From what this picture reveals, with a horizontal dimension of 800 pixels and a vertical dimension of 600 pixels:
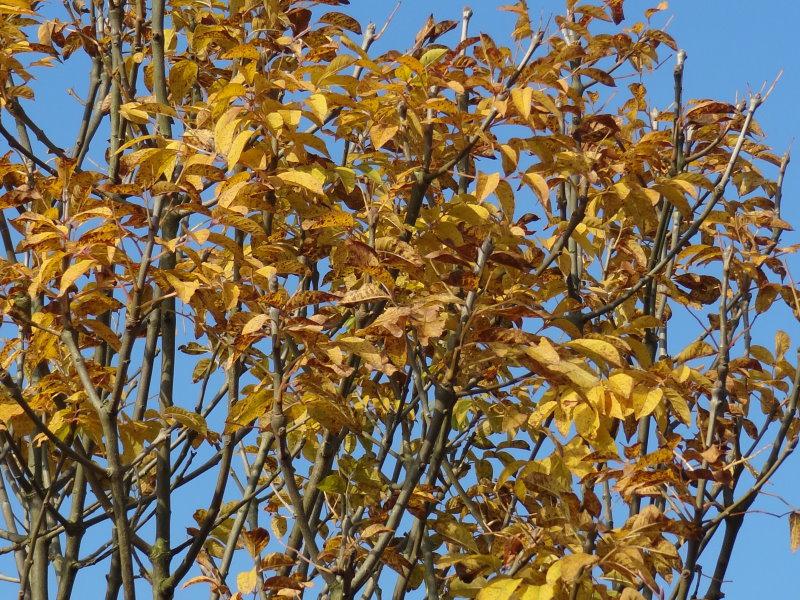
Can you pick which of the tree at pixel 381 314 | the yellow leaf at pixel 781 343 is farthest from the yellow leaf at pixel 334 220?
the yellow leaf at pixel 781 343

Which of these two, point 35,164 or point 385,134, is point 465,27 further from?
point 35,164

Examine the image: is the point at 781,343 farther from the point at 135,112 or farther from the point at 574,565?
the point at 135,112

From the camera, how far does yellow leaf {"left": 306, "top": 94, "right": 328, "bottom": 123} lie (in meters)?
2.82

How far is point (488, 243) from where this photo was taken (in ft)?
9.15

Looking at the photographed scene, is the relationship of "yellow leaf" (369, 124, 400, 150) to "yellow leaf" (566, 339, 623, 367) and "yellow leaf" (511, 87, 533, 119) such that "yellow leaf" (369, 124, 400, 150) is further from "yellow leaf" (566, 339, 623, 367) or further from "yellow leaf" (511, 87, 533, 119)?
"yellow leaf" (566, 339, 623, 367)

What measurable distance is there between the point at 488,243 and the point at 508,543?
2.64 ft

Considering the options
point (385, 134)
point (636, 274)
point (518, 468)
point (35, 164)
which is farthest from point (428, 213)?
point (35, 164)

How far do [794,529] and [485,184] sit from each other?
56.1 inches

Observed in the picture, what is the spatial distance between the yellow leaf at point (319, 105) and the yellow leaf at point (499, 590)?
128 cm

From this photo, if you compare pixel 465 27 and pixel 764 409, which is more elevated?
pixel 465 27

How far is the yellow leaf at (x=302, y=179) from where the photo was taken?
108 inches

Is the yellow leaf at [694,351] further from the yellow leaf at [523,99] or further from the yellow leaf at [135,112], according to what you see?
the yellow leaf at [135,112]

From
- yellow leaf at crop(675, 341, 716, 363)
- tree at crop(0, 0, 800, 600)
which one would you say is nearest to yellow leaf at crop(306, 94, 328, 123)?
tree at crop(0, 0, 800, 600)

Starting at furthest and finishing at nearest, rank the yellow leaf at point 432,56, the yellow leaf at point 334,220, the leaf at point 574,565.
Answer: the yellow leaf at point 432,56 → the yellow leaf at point 334,220 → the leaf at point 574,565
